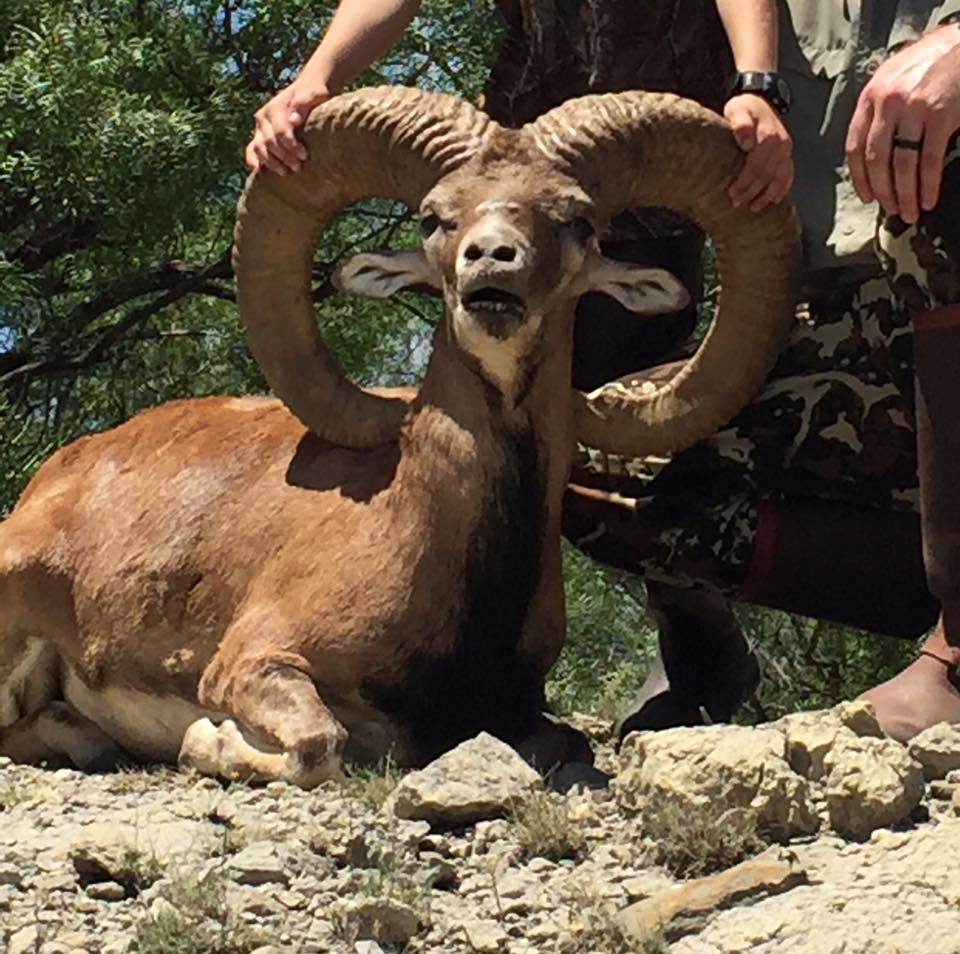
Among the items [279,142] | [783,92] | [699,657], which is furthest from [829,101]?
[699,657]

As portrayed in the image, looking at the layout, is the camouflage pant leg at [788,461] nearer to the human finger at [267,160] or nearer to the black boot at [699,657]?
the black boot at [699,657]

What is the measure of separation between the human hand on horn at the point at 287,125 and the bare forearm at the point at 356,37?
0.09m

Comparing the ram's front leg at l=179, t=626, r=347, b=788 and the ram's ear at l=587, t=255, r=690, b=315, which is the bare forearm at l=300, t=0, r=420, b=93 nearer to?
the ram's ear at l=587, t=255, r=690, b=315

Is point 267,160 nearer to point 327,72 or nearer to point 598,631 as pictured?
point 327,72

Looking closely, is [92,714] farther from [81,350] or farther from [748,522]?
[81,350]

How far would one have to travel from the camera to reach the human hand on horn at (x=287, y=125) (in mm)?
5969

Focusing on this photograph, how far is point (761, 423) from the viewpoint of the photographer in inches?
253

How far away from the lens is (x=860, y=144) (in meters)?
4.75

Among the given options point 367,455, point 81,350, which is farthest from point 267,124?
point 81,350

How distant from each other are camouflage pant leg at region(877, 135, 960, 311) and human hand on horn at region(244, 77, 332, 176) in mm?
1803

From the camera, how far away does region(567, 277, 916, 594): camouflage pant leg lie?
245 inches

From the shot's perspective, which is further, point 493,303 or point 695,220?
point 695,220

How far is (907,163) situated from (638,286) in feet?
4.31

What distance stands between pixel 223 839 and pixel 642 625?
872cm
